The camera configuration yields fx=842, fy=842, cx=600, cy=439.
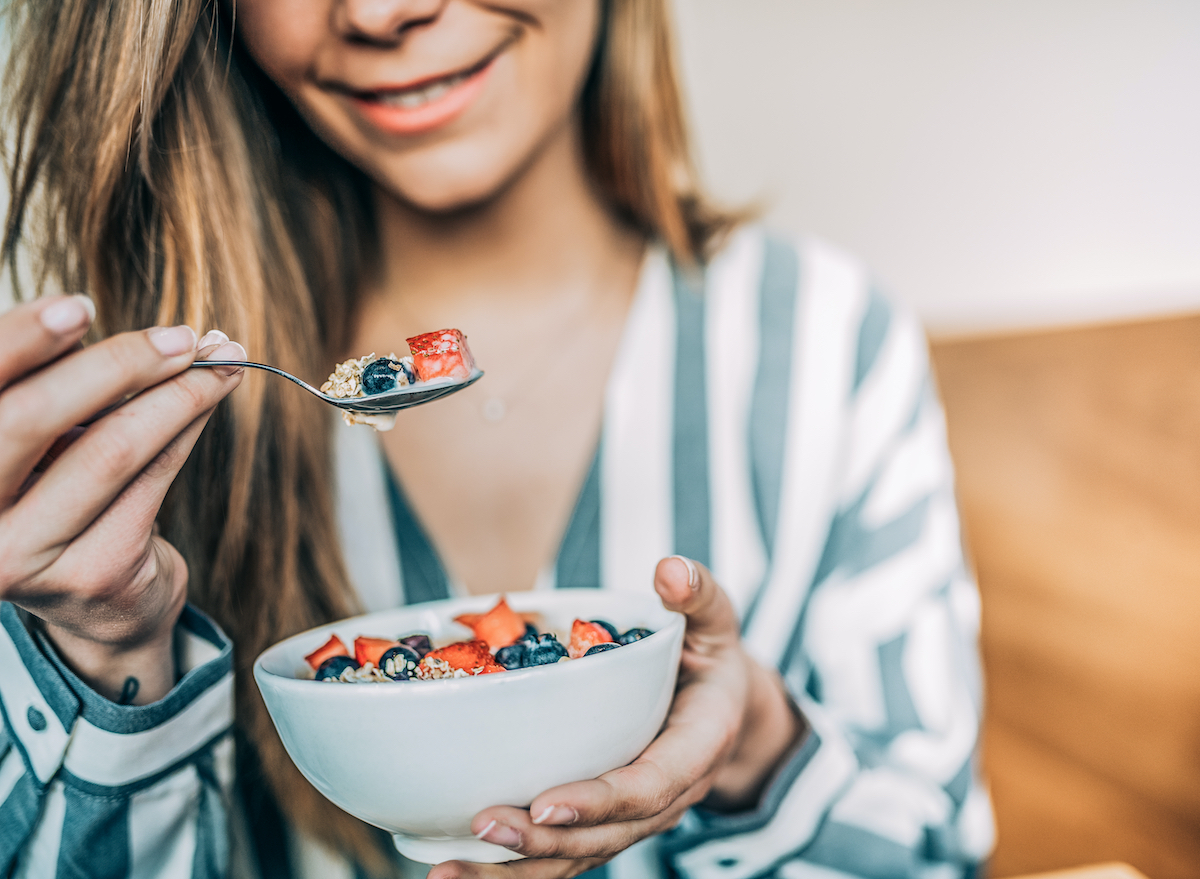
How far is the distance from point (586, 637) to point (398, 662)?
4.6 inches

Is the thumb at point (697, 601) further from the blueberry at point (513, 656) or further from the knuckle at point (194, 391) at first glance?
the knuckle at point (194, 391)

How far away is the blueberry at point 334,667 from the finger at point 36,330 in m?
0.23

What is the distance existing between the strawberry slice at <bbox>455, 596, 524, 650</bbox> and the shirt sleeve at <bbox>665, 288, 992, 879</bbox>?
1.09 ft

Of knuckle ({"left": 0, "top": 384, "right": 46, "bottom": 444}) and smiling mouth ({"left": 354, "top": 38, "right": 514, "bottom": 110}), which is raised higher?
smiling mouth ({"left": 354, "top": 38, "right": 514, "bottom": 110})

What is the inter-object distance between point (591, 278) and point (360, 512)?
1.46 ft

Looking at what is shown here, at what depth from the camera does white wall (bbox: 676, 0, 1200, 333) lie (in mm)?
1440

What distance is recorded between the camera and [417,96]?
0.83 m

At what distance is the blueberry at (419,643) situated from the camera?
0.55m

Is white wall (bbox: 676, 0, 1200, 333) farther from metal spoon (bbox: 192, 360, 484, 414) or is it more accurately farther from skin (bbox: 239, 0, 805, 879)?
metal spoon (bbox: 192, 360, 484, 414)

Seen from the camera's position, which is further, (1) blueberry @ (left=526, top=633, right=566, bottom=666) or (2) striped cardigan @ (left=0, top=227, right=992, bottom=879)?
(2) striped cardigan @ (left=0, top=227, right=992, bottom=879)

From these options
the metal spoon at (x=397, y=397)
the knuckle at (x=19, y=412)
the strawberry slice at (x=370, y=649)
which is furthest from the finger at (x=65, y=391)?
the strawberry slice at (x=370, y=649)

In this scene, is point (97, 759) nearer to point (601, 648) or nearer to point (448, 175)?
point (601, 648)

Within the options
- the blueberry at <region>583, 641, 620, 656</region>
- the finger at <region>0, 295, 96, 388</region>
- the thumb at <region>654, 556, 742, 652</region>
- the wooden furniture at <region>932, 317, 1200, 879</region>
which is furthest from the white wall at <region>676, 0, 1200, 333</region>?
the finger at <region>0, 295, 96, 388</region>

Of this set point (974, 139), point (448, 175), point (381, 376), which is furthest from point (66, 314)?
point (974, 139)
